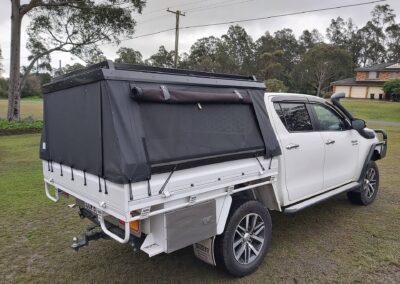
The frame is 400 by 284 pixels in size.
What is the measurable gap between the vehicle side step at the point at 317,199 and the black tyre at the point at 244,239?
37 centimetres

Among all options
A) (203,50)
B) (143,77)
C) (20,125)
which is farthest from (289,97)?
(203,50)

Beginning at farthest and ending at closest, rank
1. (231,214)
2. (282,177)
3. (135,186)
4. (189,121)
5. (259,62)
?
1. (259,62)
2. (282,177)
3. (231,214)
4. (189,121)
5. (135,186)

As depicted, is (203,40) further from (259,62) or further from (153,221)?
(153,221)

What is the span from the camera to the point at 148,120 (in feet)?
9.09

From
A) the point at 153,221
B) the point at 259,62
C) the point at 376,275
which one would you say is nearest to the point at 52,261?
the point at 153,221

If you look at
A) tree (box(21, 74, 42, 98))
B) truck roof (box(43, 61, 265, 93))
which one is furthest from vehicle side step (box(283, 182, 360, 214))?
tree (box(21, 74, 42, 98))

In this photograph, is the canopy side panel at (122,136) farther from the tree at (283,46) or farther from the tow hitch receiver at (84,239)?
the tree at (283,46)

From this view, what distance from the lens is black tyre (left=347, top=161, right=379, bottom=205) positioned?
5574 millimetres

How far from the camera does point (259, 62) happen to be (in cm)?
6731

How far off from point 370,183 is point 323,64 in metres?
52.5

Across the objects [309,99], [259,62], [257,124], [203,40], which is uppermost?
[203,40]

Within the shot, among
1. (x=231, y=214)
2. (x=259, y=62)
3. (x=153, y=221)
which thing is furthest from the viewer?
(x=259, y=62)

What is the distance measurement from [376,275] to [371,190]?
2.62m

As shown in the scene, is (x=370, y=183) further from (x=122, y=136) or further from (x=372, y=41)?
(x=372, y=41)
